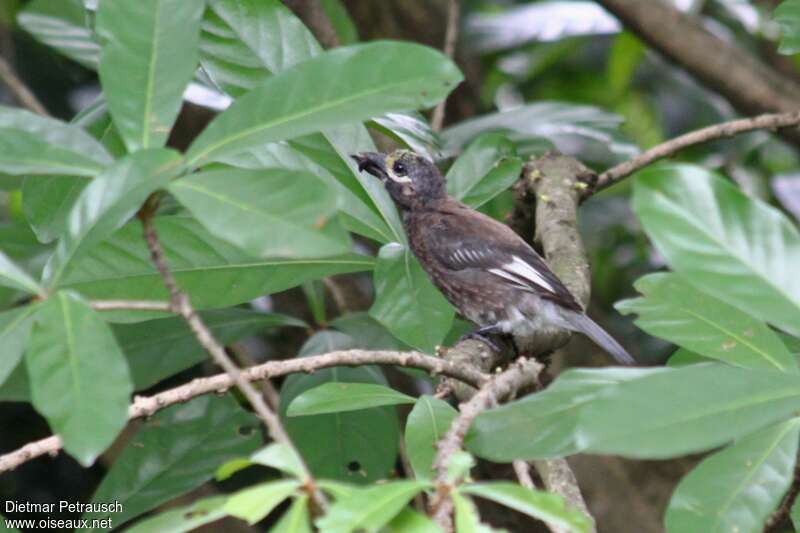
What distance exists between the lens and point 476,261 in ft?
13.6

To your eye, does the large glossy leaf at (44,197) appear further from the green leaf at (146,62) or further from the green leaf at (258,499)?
the green leaf at (258,499)

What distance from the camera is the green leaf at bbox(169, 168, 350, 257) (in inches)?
59.5

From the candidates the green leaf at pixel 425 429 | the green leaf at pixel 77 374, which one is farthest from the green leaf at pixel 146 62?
the green leaf at pixel 425 429

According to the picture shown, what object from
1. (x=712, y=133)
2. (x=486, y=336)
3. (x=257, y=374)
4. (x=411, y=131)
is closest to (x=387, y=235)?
(x=411, y=131)

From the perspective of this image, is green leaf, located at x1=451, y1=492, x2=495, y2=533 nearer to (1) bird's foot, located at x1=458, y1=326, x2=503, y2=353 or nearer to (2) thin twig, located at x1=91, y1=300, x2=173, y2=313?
(2) thin twig, located at x1=91, y1=300, x2=173, y2=313

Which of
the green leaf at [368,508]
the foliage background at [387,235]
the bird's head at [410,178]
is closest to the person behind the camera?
the green leaf at [368,508]

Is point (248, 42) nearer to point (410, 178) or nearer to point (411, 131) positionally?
point (411, 131)

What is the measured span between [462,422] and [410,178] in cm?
250

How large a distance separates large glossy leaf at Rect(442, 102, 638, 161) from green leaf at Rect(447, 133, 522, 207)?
59 centimetres

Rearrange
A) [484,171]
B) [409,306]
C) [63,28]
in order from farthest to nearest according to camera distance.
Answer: [63,28], [484,171], [409,306]

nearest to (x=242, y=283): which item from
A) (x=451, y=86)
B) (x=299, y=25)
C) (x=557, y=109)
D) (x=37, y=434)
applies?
(x=299, y=25)

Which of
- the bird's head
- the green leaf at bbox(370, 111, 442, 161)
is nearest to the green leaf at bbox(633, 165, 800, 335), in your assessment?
the green leaf at bbox(370, 111, 442, 161)

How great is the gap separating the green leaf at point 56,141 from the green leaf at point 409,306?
1.15 meters

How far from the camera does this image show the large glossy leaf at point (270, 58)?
302cm
